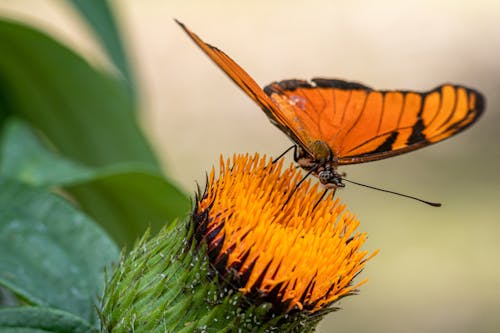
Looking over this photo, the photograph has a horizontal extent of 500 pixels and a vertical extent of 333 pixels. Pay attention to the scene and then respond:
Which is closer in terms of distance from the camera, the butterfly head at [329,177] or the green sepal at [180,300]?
the green sepal at [180,300]

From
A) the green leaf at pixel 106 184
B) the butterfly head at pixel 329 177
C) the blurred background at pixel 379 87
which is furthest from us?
the blurred background at pixel 379 87

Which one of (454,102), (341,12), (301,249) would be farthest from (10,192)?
(341,12)

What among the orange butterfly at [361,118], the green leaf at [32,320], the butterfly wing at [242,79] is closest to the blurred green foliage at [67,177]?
the green leaf at [32,320]

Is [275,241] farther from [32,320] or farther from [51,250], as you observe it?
[51,250]

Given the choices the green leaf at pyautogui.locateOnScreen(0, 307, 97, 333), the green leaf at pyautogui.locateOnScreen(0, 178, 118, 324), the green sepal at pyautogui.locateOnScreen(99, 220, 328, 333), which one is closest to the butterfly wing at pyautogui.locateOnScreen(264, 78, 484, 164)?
the green sepal at pyautogui.locateOnScreen(99, 220, 328, 333)

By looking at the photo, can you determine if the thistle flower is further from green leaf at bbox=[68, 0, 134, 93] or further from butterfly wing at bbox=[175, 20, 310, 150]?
green leaf at bbox=[68, 0, 134, 93]

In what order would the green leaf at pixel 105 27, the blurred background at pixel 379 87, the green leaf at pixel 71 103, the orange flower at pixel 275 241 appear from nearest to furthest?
1. the orange flower at pixel 275 241
2. the green leaf at pixel 71 103
3. the green leaf at pixel 105 27
4. the blurred background at pixel 379 87

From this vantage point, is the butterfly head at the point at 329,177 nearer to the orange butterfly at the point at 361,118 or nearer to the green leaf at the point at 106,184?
the orange butterfly at the point at 361,118

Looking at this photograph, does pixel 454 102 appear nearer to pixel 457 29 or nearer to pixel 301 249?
pixel 301 249
